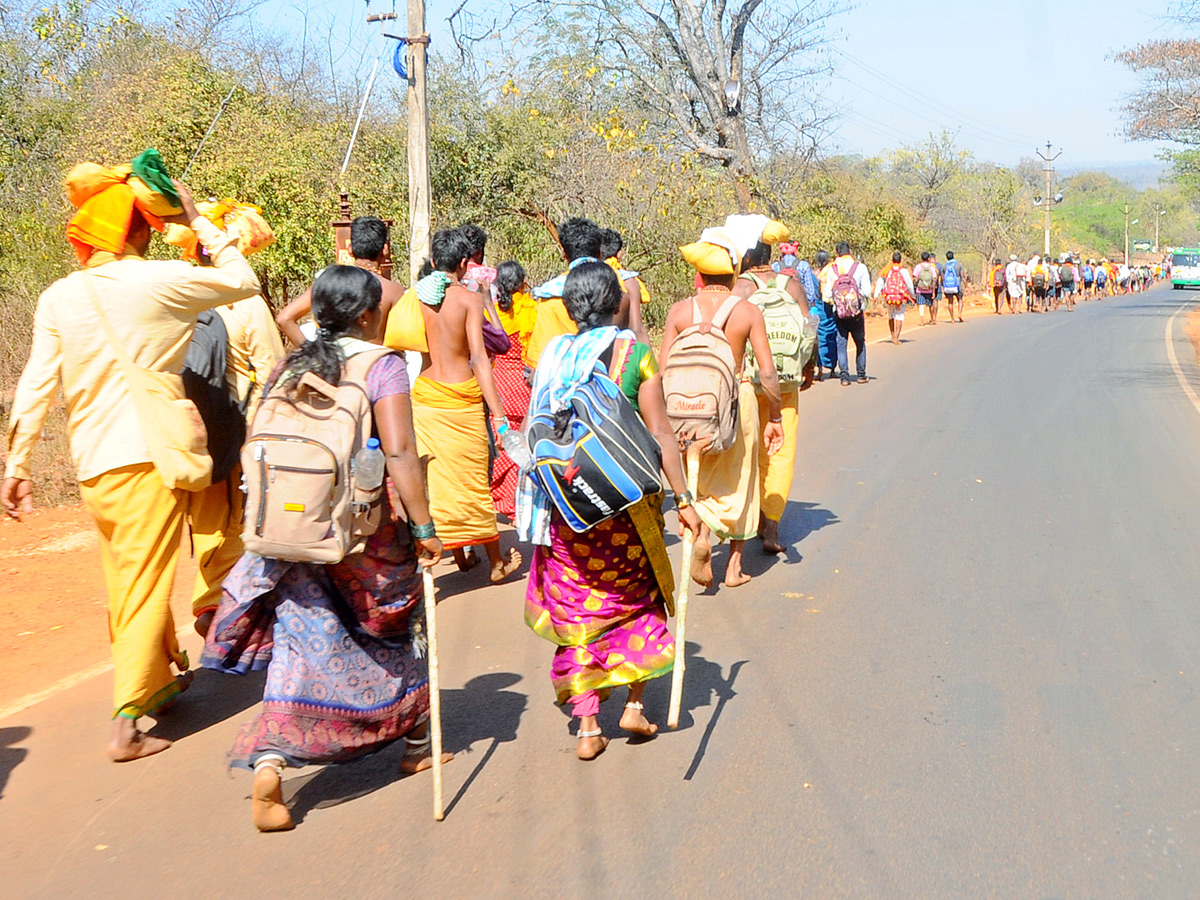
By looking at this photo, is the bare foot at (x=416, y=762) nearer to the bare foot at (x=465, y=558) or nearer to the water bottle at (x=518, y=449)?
the water bottle at (x=518, y=449)

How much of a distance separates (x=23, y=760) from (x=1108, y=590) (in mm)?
5055

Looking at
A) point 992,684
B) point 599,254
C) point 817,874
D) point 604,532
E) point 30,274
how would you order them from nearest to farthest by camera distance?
point 817,874
point 604,532
point 992,684
point 599,254
point 30,274

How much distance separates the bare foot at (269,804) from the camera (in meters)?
3.66

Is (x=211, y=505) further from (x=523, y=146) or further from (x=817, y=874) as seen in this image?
(x=523, y=146)

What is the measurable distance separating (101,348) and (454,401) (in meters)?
2.40

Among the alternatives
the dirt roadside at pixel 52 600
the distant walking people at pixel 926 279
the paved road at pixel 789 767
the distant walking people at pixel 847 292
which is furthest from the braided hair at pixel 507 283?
the distant walking people at pixel 926 279

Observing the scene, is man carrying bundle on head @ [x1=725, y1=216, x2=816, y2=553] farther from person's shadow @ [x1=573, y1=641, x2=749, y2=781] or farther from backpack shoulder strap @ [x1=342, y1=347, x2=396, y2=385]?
backpack shoulder strap @ [x1=342, y1=347, x2=396, y2=385]

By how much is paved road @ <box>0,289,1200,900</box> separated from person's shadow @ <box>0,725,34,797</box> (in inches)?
0.5

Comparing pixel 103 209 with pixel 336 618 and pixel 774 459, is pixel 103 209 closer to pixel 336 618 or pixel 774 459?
pixel 336 618

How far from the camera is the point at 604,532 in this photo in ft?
13.9

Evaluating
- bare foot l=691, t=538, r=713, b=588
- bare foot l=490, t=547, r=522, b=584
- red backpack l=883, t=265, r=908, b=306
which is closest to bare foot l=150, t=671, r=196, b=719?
bare foot l=490, t=547, r=522, b=584

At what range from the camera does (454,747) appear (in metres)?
4.41

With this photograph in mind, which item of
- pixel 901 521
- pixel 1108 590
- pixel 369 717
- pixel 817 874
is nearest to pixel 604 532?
pixel 369 717

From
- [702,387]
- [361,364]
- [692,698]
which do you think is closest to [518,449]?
[361,364]
